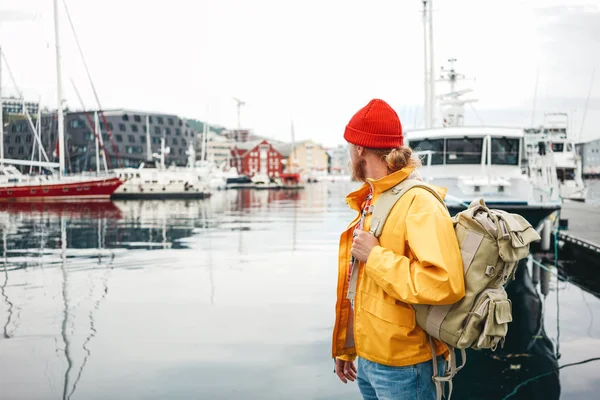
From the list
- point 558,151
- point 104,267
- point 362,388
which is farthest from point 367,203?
point 558,151

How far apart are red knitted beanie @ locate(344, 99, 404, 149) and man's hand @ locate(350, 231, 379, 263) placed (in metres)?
0.41

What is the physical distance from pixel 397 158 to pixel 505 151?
52.0 ft

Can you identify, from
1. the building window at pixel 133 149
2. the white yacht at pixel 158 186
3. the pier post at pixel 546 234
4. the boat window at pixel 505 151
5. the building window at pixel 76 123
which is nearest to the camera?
the pier post at pixel 546 234

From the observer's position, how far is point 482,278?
2324 millimetres

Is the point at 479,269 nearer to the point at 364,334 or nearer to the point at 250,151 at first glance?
the point at 364,334

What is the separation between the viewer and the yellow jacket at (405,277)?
88.9 inches

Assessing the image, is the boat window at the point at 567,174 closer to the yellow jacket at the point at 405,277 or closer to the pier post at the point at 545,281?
the pier post at the point at 545,281

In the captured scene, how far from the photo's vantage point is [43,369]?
574cm

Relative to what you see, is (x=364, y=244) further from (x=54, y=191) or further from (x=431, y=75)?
(x=54, y=191)

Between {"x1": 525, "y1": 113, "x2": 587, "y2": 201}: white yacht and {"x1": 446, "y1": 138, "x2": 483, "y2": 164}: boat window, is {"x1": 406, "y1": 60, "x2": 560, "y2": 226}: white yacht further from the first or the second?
{"x1": 525, "y1": 113, "x2": 587, "y2": 201}: white yacht

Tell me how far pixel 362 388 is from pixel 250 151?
13179cm

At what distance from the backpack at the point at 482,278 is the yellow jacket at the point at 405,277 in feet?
0.19

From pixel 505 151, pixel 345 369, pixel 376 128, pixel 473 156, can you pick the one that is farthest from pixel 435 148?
pixel 376 128

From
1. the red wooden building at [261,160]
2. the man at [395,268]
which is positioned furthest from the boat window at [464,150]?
the red wooden building at [261,160]
